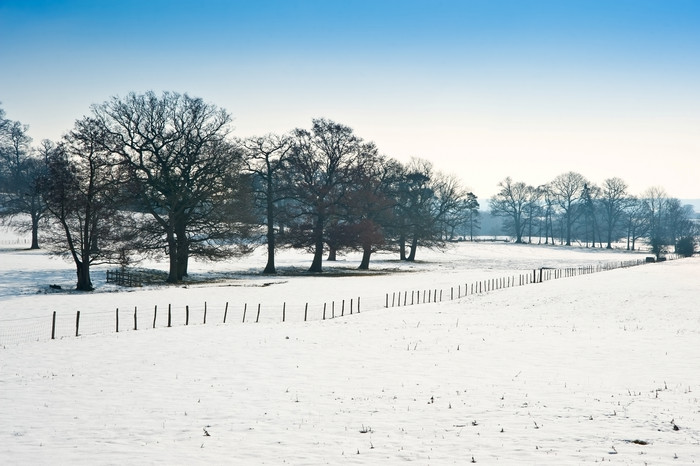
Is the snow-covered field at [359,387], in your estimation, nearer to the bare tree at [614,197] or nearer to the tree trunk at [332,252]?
the tree trunk at [332,252]

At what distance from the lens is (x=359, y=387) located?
16641mm

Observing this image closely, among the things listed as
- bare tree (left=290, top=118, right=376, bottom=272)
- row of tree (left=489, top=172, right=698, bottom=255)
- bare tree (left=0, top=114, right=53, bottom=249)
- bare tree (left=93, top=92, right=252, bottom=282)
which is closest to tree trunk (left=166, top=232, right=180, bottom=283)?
bare tree (left=93, top=92, right=252, bottom=282)

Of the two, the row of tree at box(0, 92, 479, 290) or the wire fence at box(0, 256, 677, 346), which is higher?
the row of tree at box(0, 92, 479, 290)

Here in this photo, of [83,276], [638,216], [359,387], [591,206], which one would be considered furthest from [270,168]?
[638,216]

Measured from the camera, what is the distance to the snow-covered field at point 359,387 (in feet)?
37.1

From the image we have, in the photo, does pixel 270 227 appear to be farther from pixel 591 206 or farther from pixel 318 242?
pixel 591 206

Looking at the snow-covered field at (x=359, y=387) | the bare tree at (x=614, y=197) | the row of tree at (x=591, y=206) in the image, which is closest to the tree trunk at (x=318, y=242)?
the snow-covered field at (x=359, y=387)

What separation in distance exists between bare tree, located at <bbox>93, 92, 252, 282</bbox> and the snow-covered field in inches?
475

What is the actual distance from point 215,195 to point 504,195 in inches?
3867

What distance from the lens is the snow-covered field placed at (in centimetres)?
1131

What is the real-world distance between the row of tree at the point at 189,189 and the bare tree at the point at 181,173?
0.32ft

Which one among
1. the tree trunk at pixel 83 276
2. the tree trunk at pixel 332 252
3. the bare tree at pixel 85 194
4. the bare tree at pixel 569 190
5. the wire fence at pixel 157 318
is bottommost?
the wire fence at pixel 157 318

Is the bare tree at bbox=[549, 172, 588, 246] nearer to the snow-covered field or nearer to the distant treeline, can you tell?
the distant treeline

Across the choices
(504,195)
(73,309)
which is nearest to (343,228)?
(73,309)
